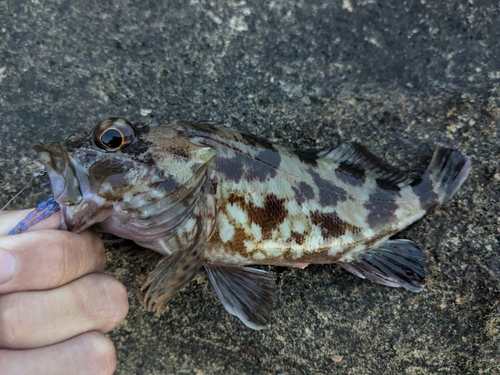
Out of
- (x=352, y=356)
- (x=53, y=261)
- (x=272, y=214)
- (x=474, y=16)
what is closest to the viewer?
(x=53, y=261)

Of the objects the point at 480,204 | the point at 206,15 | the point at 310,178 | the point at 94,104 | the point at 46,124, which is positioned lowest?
the point at 46,124

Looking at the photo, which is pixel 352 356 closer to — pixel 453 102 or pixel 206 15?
pixel 453 102

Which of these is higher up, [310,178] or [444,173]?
[444,173]

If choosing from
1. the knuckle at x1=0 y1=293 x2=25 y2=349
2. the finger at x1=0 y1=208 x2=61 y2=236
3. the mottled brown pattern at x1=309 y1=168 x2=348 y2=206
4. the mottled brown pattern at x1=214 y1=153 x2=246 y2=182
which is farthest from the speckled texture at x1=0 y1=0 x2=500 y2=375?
the knuckle at x1=0 y1=293 x2=25 y2=349

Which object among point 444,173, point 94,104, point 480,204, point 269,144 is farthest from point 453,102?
point 94,104

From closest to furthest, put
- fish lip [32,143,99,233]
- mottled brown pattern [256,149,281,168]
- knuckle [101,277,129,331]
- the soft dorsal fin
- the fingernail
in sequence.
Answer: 1. the fingernail
2. fish lip [32,143,99,233]
3. knuckle [101,277,129,331]
4. mottled brown pattern [256,149,281,168]
5. the soft dorsal fin

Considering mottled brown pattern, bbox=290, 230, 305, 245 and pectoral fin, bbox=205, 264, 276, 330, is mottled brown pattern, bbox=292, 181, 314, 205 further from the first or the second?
pectoral fin, bbox=205, 264, 276, 330

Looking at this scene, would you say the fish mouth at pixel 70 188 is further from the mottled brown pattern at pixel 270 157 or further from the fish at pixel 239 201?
the mottled brown pattern at pixel 270 157
